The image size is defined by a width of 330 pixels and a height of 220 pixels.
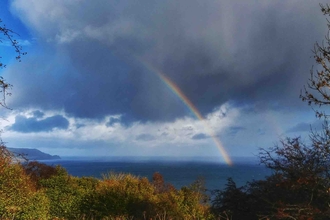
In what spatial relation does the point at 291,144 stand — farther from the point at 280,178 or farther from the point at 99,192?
the point at 99,192

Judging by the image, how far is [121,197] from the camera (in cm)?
1480

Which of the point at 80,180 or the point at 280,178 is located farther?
the point at 80,180

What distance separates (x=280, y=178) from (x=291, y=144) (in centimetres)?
108

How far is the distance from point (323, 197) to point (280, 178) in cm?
135

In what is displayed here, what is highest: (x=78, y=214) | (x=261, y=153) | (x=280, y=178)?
(x=261, y=153)

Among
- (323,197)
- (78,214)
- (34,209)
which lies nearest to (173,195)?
(78,214)

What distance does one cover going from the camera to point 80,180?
17.5 meters

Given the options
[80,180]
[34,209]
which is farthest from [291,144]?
[80,180]

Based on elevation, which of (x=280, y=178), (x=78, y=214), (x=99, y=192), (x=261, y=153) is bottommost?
(x=78, y=214)

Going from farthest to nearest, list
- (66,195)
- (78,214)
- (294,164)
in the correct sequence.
→ (66,195) < (78,214) < (294,164)

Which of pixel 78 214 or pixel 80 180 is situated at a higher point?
pixel 80 180

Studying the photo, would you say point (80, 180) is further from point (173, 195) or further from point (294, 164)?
point (294, 164)

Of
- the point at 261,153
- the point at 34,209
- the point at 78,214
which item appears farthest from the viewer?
the point at 78,214

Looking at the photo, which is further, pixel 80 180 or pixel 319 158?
pixel 80 180
